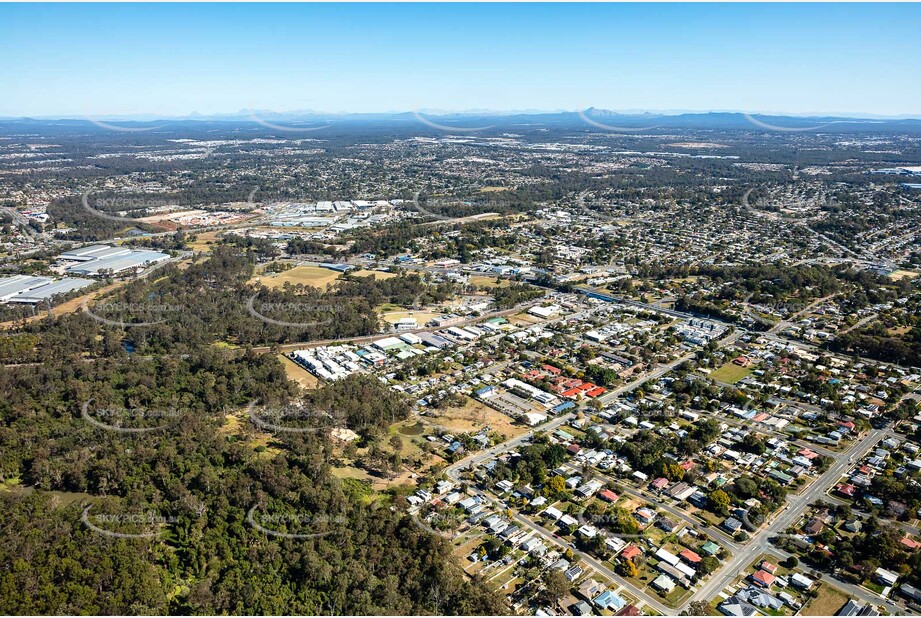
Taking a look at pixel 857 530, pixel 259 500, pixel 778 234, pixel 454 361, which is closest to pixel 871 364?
pixel 857 530

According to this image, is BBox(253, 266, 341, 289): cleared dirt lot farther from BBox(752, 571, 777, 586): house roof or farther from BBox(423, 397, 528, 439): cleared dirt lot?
BBox(752, 571, 777, 586): house roof
